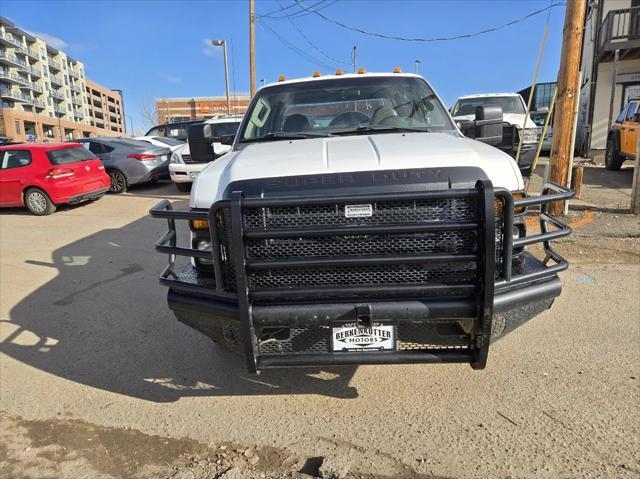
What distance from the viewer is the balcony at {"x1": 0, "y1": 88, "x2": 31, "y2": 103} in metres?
78.8

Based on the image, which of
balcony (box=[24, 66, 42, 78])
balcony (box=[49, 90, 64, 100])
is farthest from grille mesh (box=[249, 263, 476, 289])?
balcony (box=[49, 90, 64, 100])

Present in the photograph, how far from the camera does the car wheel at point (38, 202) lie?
10125 millimetres

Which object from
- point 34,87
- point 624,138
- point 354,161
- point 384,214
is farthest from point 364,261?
point 34,87

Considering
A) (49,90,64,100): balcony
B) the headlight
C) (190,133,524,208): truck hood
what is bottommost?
(190,133,524,208): truck hood

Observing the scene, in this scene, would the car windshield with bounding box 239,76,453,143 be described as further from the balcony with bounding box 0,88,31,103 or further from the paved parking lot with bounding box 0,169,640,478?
the balcony with bounding box 0,88,31,103

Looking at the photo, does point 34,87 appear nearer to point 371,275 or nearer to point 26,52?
point 26,52

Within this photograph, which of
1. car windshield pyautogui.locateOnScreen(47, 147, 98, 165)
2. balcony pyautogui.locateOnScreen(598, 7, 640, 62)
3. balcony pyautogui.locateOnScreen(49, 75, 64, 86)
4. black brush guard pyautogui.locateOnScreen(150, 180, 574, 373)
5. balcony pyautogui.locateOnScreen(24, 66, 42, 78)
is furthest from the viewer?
balcony pyautogui.locateOnScreen(49, 75, 64, 86)

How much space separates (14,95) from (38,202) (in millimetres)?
88851

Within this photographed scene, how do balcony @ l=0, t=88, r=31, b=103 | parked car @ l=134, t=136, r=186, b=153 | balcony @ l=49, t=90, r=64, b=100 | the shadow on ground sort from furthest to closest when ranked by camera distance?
balcony @ l=49, t=90, r=64, b=100 → balcony @ l=0, t=88, r=31, b=103 → parked car @ l=134, t=136, r=186, b=153 → the shadow on ground

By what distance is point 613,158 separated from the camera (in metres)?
13.1

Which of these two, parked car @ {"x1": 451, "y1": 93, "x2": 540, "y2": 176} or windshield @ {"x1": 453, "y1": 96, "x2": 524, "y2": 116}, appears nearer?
parked car @ {"x1": 451, "y1": 93, "x2": 540, "y2": 176}

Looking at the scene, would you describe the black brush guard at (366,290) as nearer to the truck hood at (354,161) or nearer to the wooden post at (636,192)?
the truck hood at (354,161)

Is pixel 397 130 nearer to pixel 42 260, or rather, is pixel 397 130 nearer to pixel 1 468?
pixel 1 468

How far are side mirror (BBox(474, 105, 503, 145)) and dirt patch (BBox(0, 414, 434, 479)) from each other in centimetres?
254
